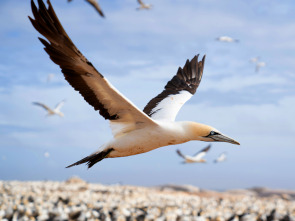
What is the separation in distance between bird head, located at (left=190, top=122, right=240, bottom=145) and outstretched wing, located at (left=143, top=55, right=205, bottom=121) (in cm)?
163

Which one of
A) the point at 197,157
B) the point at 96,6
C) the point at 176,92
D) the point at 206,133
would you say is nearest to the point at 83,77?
the point at 206,133

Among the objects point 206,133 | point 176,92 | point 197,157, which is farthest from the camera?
→ point 197,157

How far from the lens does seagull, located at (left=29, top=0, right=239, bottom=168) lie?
146 inches

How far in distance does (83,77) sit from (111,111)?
1.52 feet

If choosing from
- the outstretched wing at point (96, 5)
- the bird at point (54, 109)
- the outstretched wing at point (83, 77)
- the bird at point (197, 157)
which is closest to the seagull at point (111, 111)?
the outstretched wing at point (83, 77)

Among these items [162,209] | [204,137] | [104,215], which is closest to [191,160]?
[162,209]

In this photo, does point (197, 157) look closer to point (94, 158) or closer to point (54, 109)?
point (54, 109)

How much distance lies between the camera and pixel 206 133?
4133 mm

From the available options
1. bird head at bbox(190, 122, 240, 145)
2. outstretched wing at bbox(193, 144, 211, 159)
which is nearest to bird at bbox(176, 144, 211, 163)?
outstretched wing at bbox(193, 144, 211, 159)

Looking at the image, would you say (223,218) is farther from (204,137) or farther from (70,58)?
(70,58)

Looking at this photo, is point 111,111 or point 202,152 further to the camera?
point 202,152

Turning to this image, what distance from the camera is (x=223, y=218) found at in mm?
7348

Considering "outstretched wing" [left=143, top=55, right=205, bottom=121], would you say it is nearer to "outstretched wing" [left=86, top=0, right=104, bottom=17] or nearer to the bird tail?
the bird tail

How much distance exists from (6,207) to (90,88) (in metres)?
4.43
